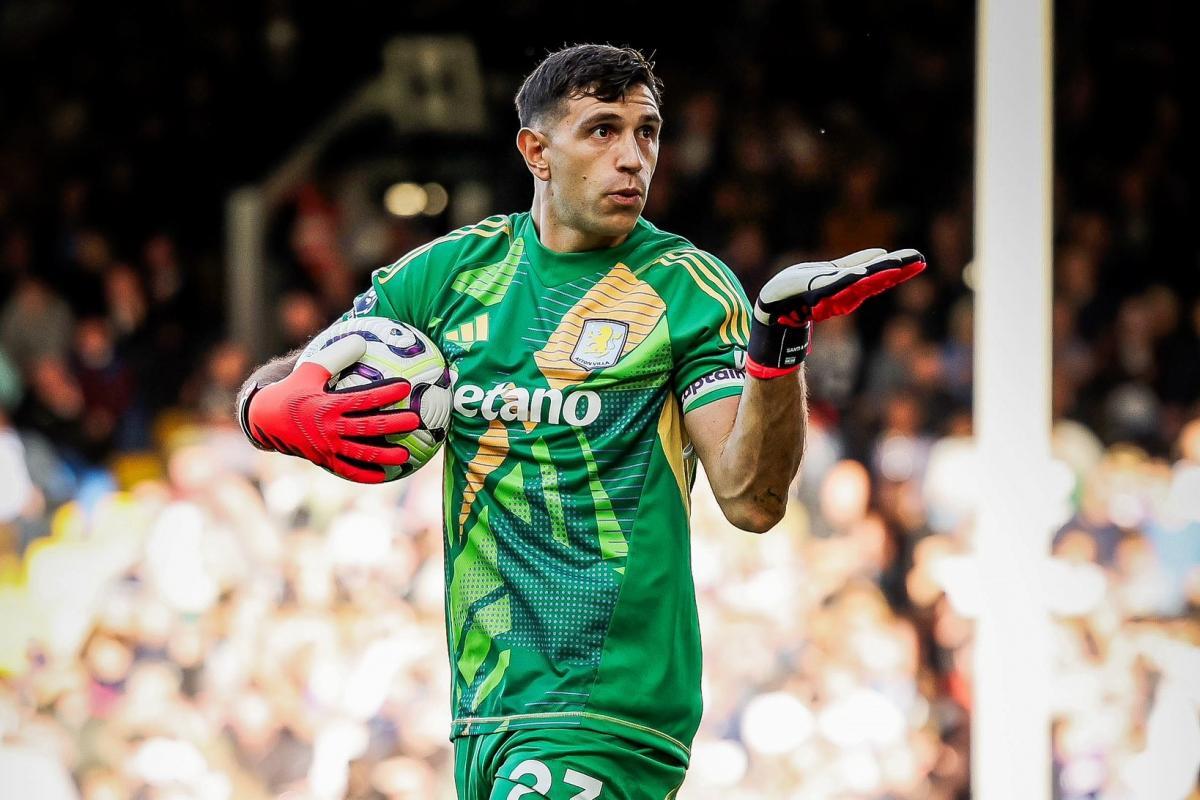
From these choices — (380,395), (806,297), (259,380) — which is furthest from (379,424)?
(806,297)

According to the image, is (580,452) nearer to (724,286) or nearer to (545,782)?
(724,286)

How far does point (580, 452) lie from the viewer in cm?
296

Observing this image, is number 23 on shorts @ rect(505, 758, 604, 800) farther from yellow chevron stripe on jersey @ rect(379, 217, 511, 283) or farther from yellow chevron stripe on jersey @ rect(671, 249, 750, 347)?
yellow chevron stripe on jersey @ rect(379, 217, 511, 283)

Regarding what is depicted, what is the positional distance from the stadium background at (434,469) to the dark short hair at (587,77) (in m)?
3.59

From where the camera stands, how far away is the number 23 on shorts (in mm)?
2840

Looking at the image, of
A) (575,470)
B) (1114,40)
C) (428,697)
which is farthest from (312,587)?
(1114,40)

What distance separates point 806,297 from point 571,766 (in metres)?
0.83

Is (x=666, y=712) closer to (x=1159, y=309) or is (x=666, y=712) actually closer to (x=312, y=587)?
(x=312, y=587)

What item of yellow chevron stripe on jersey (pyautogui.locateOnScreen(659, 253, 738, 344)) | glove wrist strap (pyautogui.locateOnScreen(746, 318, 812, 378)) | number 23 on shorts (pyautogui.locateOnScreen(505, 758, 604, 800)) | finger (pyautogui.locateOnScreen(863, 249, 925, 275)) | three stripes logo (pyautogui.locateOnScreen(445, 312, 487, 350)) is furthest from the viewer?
three stripes logo (pyautogui.locateOnScreen(445, 312, 487, 350))

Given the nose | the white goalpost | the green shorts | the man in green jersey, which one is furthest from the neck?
the white goalpost

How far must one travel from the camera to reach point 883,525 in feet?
24.3

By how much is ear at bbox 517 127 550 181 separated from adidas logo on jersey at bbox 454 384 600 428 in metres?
0.39

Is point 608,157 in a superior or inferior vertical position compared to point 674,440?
superior

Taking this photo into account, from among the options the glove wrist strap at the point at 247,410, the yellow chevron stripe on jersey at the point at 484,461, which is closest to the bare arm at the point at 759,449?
the yellow chevron stripe on jersey at the point at 484,461
